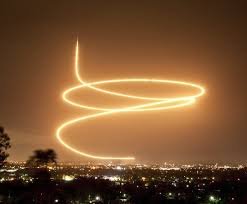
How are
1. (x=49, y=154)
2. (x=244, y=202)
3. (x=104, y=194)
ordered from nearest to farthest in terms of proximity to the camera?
1. (x=244, y=202)
2. (x=104, y=194)
3. (x=49, y=154)

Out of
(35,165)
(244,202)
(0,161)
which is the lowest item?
(244,202)

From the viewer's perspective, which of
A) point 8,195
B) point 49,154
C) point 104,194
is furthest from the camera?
point 49,154

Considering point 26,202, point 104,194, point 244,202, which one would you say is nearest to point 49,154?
point 104,194

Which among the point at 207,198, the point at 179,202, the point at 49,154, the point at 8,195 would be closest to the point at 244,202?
the point at 179,202

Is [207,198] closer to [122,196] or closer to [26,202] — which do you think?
[122,196]

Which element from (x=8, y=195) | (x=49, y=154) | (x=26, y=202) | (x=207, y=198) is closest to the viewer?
(x=26, y=202)

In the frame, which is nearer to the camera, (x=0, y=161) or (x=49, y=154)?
(x=0, y=161)

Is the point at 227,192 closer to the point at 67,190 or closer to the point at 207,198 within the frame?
the point at 207,198

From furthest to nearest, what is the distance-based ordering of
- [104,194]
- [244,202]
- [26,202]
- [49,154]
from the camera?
[49,154]
[104,194]
[26,202]
[244,202]

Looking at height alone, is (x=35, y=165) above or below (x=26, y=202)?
above
